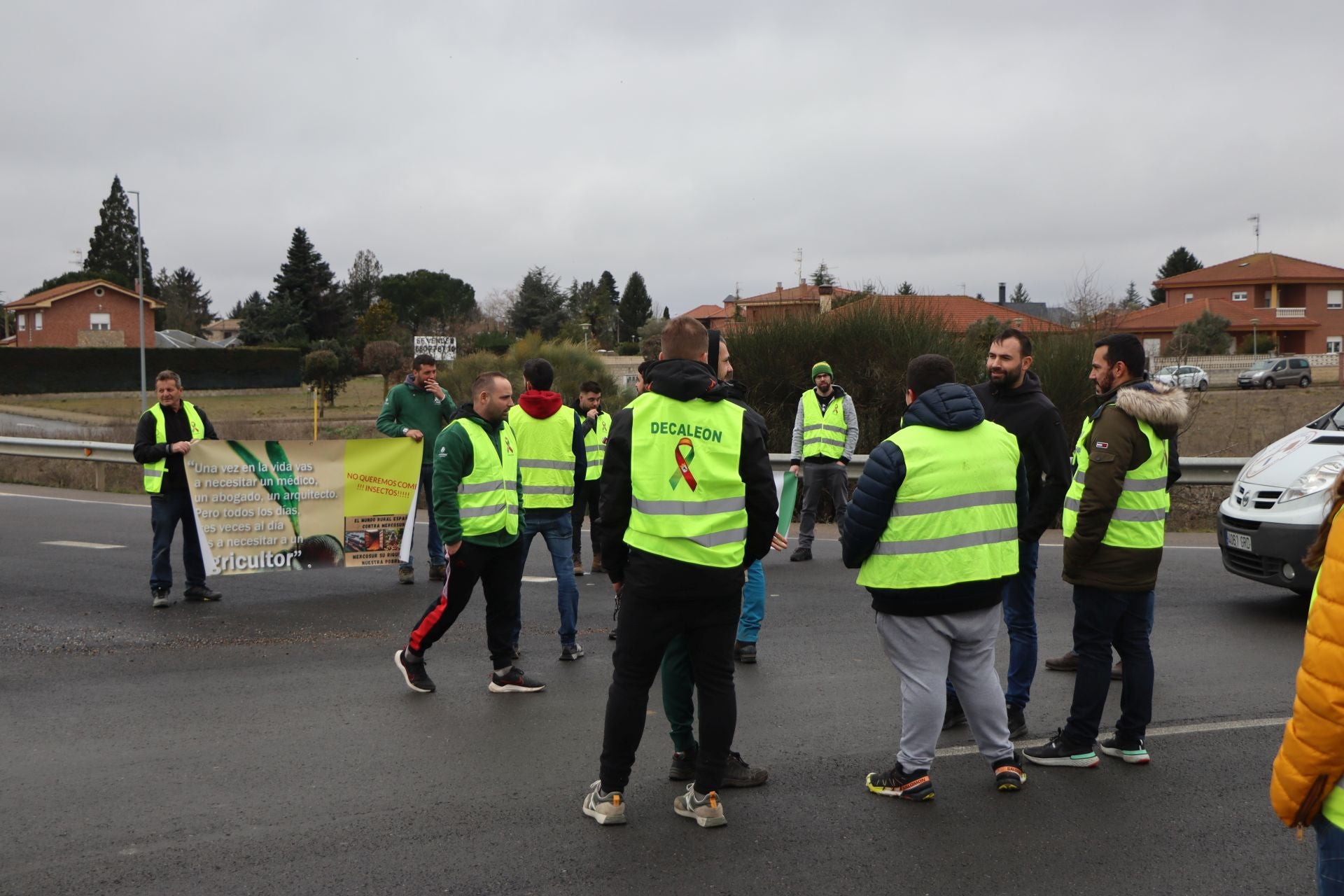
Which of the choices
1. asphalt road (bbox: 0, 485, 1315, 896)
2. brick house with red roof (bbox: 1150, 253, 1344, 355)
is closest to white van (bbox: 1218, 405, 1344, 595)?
asphalt road (bbox: 0, 485, 1315, 896)

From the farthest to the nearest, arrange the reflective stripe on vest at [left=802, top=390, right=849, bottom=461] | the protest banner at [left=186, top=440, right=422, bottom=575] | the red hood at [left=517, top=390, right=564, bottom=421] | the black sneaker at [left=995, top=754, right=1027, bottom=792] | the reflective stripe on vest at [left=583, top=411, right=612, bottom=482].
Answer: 1. the reflective stripe on vest at [left=802, top=390, right=849, bottom=461]
2. the reflective stripe on vest at [left=583, top=411, right=612, bottom=482]
3. the protest banner at [left=186, top=440, right=422, bottom=575]
4. the red hood at [left=517, top=390, right=564, bottom=421]
5. the black sneaker at [left=995, top=754, right=1027, bottom=792]

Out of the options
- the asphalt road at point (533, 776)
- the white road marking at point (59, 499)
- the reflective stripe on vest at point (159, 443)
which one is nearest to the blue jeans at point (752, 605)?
the asphalt road at point (533, 776)

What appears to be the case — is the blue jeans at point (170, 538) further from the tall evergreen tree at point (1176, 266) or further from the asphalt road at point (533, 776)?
the tall evergreen tree at point (1176, 266)

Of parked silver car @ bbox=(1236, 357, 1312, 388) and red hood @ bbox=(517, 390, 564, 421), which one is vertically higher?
parked silver car @ bbox=(1236, 357, 1312, 388)

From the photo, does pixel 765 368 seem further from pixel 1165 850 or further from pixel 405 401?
pixel 1165 850

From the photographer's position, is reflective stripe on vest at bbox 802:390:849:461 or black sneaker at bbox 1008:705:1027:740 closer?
black sneaker at bbox 1008:705:1027:740

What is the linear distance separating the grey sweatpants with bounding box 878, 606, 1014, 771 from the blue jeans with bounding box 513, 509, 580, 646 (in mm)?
2900

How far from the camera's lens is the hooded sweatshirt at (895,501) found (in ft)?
15.4

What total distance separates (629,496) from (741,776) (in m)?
1.43

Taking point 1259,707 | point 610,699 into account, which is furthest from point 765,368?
point 610,699

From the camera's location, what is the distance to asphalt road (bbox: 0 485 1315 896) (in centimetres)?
423

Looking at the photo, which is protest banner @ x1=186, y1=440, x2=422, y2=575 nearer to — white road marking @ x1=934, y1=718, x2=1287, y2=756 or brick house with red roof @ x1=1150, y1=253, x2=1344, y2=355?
white road marking @ x1=934, y1=718, x2=1287, y2=756

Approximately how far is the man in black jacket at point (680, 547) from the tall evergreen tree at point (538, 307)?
68.7 meters

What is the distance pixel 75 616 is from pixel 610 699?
576 cm
